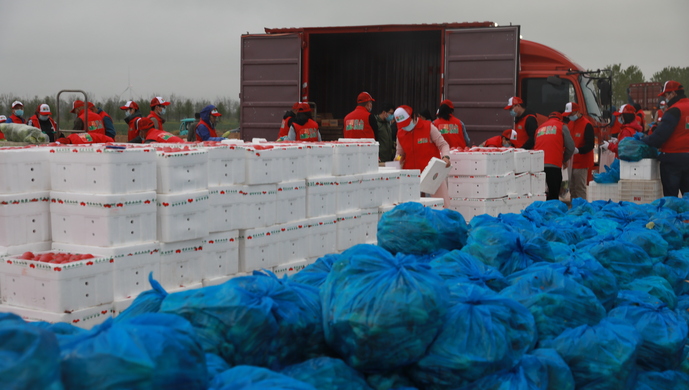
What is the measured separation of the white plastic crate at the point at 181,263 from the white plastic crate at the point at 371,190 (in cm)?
230

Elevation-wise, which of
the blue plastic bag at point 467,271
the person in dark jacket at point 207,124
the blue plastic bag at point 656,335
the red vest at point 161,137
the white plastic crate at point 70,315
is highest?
the person in dark jacket at point 207,124

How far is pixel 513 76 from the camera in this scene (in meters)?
Answer: 13.0

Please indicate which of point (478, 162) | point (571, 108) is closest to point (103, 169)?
point (478, 162)

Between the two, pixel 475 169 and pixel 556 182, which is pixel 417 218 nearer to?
pixel 475 169

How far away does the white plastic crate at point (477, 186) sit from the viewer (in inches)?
384

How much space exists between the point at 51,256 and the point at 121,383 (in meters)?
3.26

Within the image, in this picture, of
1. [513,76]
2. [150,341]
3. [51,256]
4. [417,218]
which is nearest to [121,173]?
[51,256]

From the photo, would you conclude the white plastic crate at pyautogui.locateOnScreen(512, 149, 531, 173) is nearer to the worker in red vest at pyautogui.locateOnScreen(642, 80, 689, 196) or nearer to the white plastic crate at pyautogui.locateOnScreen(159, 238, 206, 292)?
the worker in red vest at pyautogui.locateOnScreen(642, 80, 689, 196)

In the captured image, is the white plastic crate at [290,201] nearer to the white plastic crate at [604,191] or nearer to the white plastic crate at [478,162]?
the white plastic crate at [478,162]

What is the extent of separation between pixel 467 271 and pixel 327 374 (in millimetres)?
1352

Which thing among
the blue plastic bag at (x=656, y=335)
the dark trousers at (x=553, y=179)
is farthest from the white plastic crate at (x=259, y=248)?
the dark trousers at (x=553, y=179)

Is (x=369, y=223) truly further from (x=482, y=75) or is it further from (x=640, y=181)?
(x=482, y=75)

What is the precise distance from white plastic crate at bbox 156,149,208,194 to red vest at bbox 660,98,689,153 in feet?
24.5

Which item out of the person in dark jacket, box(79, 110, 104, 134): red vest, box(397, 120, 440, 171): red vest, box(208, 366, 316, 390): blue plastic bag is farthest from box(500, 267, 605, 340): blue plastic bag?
box(79, 110, 104, 134): red vest
